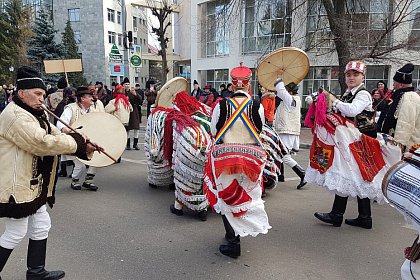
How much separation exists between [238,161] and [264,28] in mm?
18534

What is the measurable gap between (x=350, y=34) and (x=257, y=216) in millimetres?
11034

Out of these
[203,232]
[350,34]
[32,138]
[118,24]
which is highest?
[118,24]

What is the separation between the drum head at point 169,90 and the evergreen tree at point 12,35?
34.5 meters

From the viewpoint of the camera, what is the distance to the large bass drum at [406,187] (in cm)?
202

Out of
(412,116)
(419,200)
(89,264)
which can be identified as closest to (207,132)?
(89,264)

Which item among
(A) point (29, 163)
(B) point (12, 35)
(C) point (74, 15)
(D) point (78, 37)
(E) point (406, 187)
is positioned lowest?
(A) point (29, 163)

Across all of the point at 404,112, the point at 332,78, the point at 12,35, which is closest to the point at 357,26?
the point at 332,78

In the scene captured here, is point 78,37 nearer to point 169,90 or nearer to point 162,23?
point 162,23

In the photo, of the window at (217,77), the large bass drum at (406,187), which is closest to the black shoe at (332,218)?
the large bass drum at (406,187)

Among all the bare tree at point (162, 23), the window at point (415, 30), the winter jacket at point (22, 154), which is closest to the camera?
the winter jacket at point (22, 154)

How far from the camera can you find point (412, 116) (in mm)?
4402

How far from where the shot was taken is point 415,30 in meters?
16.4

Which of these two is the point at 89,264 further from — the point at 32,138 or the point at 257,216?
the point at 257,216

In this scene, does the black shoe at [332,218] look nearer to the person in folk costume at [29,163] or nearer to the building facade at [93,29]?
the person in folk costume at [29,163]
